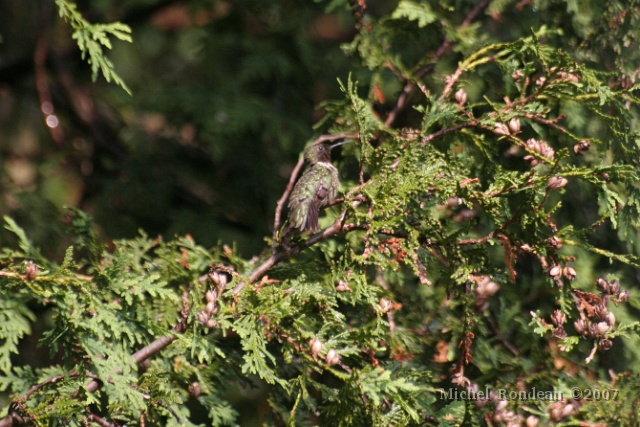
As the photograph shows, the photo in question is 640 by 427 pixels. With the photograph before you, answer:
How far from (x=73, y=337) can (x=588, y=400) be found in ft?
6.16

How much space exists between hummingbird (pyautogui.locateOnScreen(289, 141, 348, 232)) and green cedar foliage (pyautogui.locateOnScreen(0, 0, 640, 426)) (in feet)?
0.28

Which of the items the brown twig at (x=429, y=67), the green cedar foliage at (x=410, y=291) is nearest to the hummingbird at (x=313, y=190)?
the green cedar foliage at (x=410, y=291)

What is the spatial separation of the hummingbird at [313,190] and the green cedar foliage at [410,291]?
3.4 inches

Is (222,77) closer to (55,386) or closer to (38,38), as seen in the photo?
(38,38)

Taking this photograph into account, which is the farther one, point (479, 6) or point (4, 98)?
point (4, 98)

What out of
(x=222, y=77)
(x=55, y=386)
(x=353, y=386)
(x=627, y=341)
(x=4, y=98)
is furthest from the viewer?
(x=4, y=98)

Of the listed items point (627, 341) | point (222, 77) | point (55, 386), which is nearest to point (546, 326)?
point (627, 341)

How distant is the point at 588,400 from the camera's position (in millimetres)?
2793

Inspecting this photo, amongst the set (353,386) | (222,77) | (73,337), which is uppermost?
(222,77)

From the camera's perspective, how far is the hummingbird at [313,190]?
8.83ft

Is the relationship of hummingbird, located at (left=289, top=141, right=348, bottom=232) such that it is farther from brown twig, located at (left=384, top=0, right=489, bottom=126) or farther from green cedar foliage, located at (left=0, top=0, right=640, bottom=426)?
brown twig, located at (left=384, top=0, right=489, bottom=126)

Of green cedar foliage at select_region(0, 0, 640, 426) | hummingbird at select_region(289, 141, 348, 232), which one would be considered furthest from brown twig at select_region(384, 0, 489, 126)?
hummingbird at select_region(289, 141, 348, 232)

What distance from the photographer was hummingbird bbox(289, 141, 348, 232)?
8.83ft

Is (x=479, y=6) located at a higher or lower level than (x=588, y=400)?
higher
